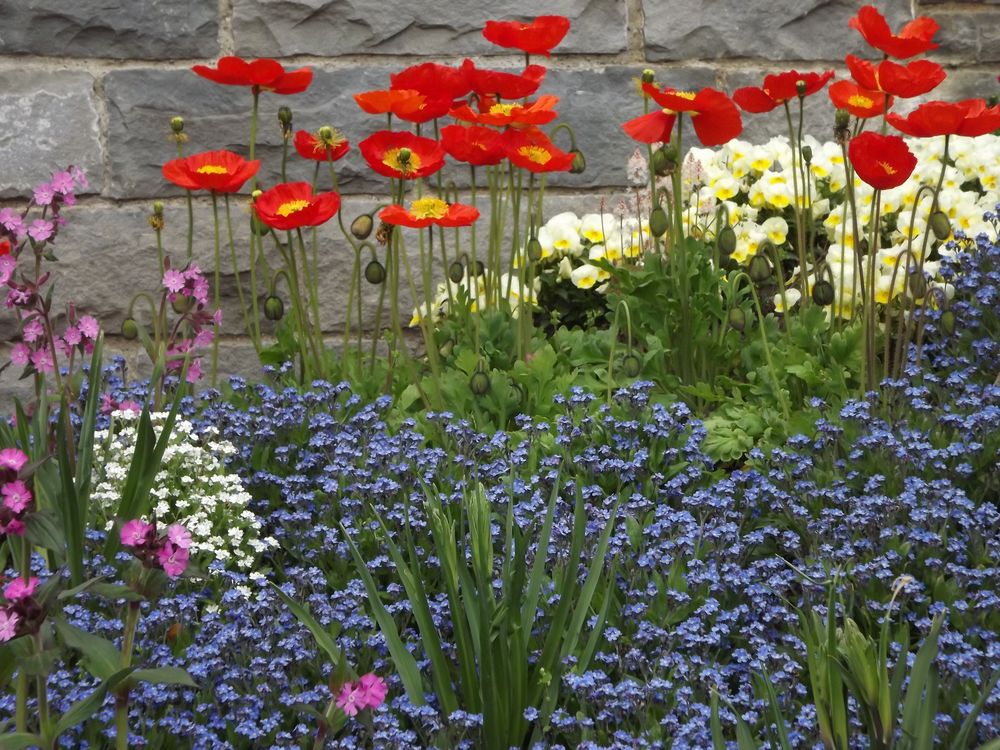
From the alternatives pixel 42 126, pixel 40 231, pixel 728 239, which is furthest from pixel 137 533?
pixel 42 126

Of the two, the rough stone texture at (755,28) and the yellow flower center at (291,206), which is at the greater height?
the rough stone texture at (755,28)

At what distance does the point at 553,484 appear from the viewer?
2291 mm

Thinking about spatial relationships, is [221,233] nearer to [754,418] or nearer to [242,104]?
[242,104]

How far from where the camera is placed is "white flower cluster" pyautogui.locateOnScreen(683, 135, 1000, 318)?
3.26 meters

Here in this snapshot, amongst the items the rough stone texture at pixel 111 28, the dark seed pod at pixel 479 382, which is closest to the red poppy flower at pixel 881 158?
the dark seed pod at pixel 479 382

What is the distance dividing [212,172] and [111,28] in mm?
1034

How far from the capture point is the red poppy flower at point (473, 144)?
2.71 meters

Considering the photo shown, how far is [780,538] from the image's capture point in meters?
2.30

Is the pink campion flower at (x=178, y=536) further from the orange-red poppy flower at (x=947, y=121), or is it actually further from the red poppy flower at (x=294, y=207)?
the orange-red poppy flower at (x=947, y=121)

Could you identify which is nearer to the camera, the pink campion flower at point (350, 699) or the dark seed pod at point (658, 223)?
the pink campion flower at point (350, 699)

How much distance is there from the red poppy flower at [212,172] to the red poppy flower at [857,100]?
1.30 meters

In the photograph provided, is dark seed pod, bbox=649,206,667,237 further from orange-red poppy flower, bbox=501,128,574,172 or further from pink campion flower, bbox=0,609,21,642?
pink campion flower, bbox=0,609,21,642

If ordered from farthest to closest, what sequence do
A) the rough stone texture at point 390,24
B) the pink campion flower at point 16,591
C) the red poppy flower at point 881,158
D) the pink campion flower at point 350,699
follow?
the rough stone texture at point 390,24 → the red poppy flower at point 881,158 → the pink campion flower at point 350,699 → the pink campion flower at point 16,591

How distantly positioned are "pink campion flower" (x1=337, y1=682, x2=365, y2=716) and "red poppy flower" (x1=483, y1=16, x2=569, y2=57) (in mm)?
1743
